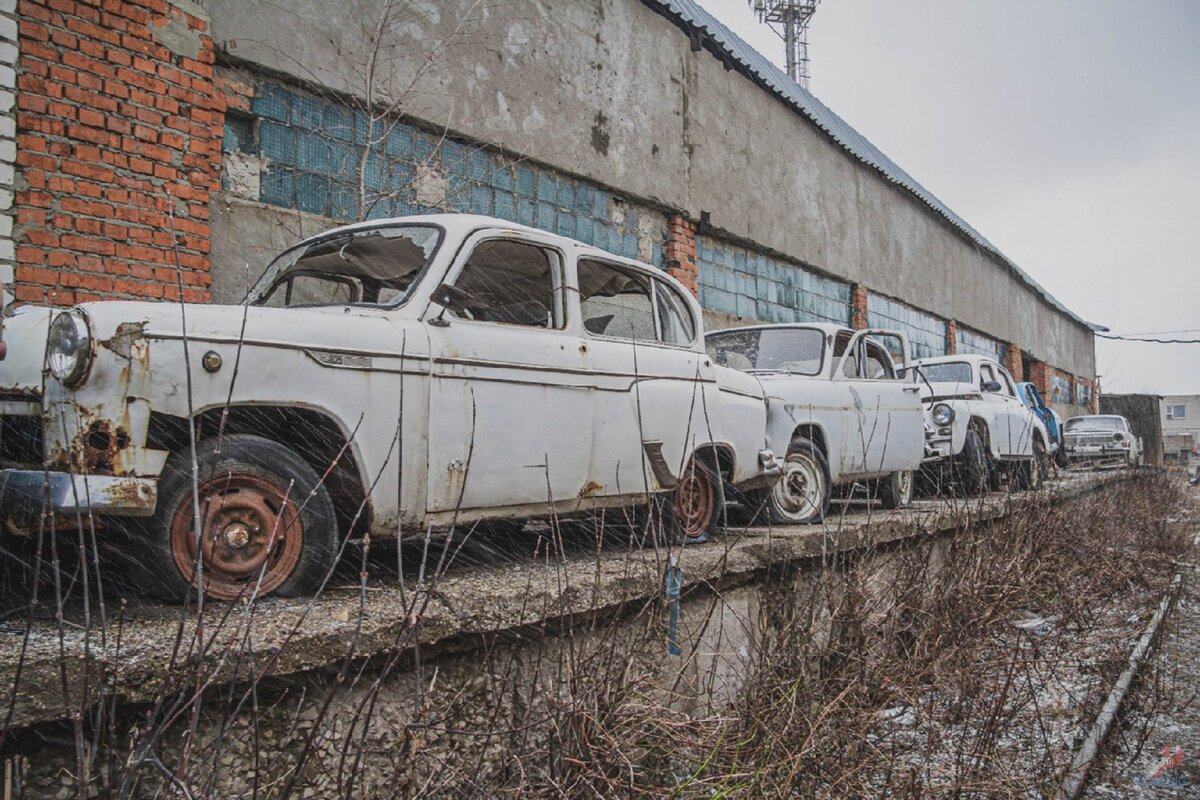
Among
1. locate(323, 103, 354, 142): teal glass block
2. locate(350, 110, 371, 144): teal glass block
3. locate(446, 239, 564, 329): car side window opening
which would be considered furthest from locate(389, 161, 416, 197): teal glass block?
locate(446, 239, 564, 329): car side window opening

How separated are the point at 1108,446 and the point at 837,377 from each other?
1856cm

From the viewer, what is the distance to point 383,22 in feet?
22.7

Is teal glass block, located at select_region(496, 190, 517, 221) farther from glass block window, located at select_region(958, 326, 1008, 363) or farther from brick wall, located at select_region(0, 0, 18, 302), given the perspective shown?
glass block window, located at select_region(958, 326, 1008, 363)

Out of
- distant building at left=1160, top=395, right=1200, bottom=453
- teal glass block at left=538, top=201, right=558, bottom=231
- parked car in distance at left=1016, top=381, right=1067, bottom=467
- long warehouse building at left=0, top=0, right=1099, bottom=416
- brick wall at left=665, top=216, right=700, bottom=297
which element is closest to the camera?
long warehouse building at left=0, top=0, right=1099, bottom=416

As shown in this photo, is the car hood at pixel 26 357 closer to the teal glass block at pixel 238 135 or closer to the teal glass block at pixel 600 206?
the teal glass block at pixel 238 135

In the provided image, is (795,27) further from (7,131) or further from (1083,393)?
(7,131)

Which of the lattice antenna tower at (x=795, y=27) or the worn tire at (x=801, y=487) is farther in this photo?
the lattice antenna tower at (x=795, y=27)

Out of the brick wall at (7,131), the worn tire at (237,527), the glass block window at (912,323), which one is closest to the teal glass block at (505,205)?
the brick wall at (7,131)

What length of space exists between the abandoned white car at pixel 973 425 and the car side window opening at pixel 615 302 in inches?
187

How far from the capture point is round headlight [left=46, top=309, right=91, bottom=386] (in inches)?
106

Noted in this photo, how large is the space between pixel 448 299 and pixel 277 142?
3738 mm

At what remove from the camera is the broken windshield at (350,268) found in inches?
153

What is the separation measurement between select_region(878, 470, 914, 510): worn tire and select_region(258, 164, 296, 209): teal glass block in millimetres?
5657

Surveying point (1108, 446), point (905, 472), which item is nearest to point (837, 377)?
point (905, 472)
